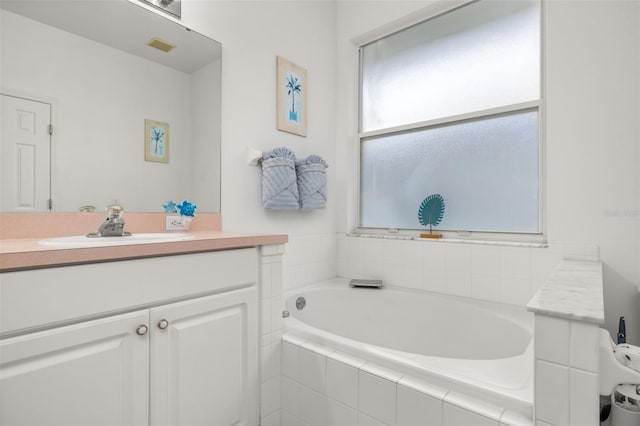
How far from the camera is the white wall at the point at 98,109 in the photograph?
3.88ft

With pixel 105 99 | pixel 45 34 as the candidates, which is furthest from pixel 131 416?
pixel 45 34

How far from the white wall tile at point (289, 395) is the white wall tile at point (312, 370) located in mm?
62

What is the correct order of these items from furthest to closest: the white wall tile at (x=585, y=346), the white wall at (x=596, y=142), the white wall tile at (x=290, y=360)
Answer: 1. the white wall at (x=596, y=142)
2. the white wall tile at (x=290, y=360)
3. the white wall tile at (x=585, y=346)

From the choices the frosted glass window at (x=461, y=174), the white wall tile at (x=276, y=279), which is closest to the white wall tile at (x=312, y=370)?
the white wall tile at (x=276, y=279)

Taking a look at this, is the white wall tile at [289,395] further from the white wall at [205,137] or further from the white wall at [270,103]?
the white wall at [205,137]

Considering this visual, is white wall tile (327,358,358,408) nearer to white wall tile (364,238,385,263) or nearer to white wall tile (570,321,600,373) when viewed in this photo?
white wall tile (570,321,600,373)

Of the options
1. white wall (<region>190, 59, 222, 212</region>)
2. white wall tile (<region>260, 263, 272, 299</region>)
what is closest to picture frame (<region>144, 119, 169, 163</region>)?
white wall (<region>190, 59, 222, 212</region>)

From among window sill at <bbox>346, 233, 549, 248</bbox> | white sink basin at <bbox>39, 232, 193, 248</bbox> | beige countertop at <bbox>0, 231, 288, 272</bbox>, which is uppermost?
white sink basin at <bbox>39, 232, 193, 248</bbox>

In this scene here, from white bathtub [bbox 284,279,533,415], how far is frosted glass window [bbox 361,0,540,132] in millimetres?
1229

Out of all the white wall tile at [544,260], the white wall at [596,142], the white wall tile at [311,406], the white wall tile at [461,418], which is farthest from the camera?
the white wall tile at [544,260]

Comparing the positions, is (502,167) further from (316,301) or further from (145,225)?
(145,225)

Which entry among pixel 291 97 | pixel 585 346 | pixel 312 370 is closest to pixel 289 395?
pixel 312 370

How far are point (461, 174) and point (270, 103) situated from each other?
1.31m

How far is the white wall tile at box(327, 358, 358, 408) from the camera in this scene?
Answer: 114 centimetres
